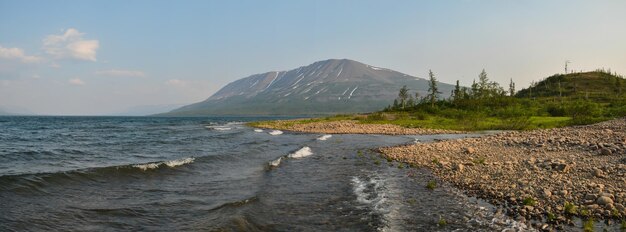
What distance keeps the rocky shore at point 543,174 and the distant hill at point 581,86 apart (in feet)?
325

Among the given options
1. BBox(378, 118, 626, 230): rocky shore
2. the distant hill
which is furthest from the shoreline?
the distant hill

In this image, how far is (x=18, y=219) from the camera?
1392cm

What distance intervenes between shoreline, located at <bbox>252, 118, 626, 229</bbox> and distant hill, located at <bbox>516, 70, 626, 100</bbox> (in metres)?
98.6

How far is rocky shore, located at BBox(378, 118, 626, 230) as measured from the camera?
13148mm

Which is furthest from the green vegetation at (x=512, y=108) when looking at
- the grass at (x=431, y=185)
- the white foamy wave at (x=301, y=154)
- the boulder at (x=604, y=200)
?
the boulder at (x=604, y=200)

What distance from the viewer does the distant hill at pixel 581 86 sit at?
117 m

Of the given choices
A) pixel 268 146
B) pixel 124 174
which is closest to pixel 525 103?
pixel 268 146

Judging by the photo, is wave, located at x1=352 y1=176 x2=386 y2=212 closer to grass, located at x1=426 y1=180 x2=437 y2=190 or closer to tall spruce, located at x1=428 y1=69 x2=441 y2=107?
grass, located at x1=426 y1=180 x2=437 y2=190

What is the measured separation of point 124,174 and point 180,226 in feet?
38.4

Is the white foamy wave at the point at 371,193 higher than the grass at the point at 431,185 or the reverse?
the reverse

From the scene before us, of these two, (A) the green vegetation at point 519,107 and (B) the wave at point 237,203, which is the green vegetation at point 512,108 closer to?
(A) the green vegetation at point 519,107

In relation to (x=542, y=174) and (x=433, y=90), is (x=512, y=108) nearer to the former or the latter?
(x=433, y=90)

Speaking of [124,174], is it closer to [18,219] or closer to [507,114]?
[18,219]

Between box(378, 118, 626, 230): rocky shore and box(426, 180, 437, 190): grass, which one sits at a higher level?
box(378, 118, 626, 230): rocky shore
